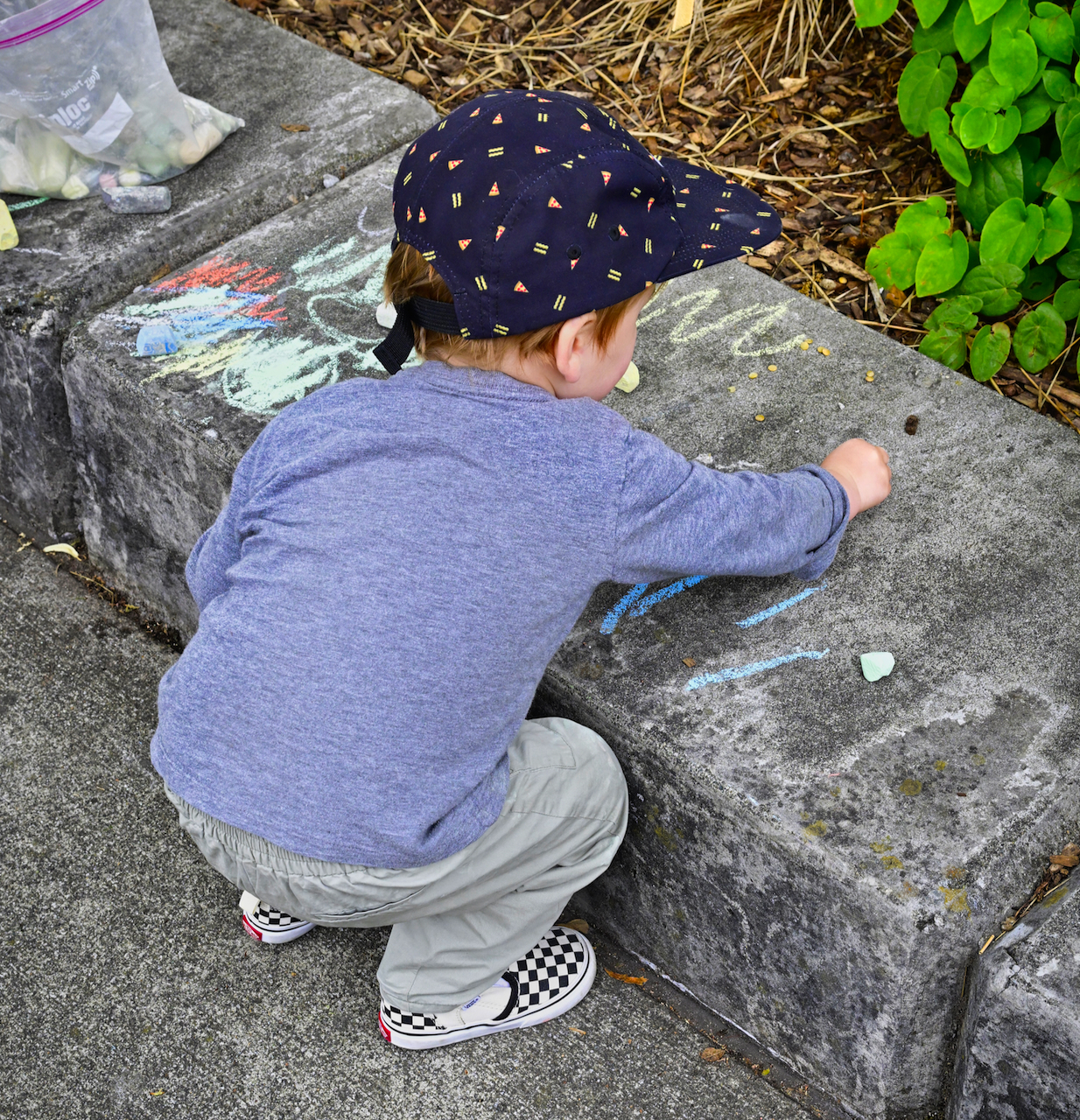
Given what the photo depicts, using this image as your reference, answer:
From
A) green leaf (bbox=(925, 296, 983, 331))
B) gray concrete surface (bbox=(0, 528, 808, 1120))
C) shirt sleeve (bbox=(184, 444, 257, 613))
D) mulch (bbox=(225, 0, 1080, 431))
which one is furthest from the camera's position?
mulch (bbox=(225, 0, 1080, 431))

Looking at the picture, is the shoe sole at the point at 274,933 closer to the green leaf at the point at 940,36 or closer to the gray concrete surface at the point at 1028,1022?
the gray concrete surface at the point at 1028,1022

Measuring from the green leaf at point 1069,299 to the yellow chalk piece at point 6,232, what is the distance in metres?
2.28

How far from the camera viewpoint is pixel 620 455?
1.57 metres

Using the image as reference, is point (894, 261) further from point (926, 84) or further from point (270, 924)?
point (270, 924)

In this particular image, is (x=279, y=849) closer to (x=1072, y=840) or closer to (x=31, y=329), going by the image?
(x=1072, y=840)

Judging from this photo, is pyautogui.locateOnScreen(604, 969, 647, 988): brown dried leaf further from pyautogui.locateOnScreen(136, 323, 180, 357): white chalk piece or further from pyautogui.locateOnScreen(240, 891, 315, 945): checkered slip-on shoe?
pyautogui.locateOnScreen(136, 323, 180, 357): white chalk piece

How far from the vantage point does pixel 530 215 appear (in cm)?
147

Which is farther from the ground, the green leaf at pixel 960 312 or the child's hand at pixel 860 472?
the child's hand at pixel 860 472

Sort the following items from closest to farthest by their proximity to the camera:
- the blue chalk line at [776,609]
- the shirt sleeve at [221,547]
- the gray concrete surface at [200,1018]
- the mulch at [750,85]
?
1. the shirt sleeve at [221,547]
2. the gray concrete surface at [200,1018]
3. the blue chalk line at [776,609]
4. the mulch at [750,85]

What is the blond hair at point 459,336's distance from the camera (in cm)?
156

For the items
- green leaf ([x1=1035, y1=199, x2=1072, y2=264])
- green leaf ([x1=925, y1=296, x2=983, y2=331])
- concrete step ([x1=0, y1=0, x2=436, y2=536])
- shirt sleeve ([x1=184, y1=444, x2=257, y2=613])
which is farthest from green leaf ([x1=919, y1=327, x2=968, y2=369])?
shirt sleeve ([x1=184, y1=444, x2=257, y2=613])

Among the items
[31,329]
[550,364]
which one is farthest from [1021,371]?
[31,329]

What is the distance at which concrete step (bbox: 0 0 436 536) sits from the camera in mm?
2609

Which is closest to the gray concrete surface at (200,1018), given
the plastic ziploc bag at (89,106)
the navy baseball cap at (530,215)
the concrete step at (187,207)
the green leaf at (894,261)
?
the concrete step at (187,207)
